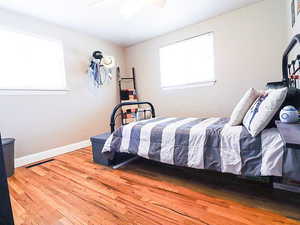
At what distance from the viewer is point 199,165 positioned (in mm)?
1448

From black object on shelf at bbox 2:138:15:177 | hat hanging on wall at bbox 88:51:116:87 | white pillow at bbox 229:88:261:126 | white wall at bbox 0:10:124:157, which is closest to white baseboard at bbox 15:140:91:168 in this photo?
white wall at bbox 0:10:124:157

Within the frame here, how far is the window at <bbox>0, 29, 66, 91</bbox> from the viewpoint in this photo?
233cm

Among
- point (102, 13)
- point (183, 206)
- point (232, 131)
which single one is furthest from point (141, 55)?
point (183, 206)

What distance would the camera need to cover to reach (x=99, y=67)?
3408 mm

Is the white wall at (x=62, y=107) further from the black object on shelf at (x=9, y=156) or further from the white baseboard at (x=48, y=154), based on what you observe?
the black object on shelf at (x=9, y=156)

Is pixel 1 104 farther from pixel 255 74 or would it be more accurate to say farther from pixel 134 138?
pixel 255 74

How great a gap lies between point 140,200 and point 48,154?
2.06m

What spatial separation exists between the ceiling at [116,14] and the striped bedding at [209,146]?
1840mm

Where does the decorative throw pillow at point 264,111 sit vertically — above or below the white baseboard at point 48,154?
above

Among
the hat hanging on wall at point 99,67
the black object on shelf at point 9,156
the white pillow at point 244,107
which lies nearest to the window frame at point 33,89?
the hat hanging on wall at point 99,67

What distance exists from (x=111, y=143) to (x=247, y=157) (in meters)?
1.44

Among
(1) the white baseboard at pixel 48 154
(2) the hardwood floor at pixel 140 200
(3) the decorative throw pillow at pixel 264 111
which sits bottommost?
(2) the hardwood floor at pixel 140 200

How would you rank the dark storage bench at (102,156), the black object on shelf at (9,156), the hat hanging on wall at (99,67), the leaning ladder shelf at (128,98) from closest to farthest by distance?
1. the black object on shelf at (9,156)
2. the dark storage bench at (102,156)
3. the hat hanging on wall at (99,67)
4. the leaning ladder shelf at (128,98)

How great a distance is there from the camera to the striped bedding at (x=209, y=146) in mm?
1143
